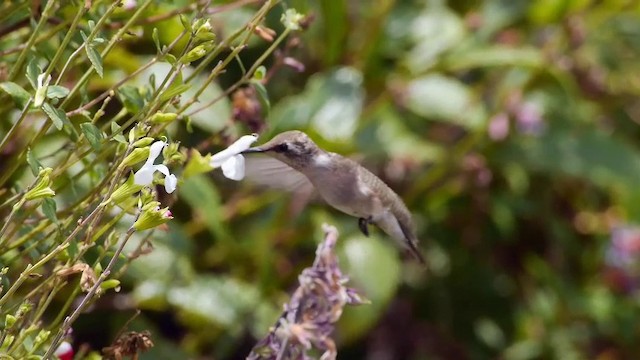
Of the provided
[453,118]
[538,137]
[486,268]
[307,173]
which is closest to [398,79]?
[453,118]

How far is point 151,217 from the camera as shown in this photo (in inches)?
39.8

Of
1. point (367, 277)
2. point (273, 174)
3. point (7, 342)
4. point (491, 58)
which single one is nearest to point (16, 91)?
point (7, 342)

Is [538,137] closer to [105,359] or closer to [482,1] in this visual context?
[482,1]

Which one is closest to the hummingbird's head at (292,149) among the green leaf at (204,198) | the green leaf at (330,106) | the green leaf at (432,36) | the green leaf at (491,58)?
the green leaf at (204,198)

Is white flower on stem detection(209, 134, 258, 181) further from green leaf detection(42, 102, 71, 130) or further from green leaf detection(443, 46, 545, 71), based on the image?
green leaf detection(443, 46, 545, 71)

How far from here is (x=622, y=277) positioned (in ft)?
10.7

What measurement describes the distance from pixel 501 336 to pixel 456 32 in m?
0.86

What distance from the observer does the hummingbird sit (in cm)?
144

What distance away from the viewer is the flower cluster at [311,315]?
48.5 inches

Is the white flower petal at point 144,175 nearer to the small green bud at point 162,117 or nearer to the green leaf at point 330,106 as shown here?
the small green bud at point 162,117

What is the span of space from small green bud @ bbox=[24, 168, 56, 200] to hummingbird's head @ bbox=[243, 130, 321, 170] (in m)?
0.36

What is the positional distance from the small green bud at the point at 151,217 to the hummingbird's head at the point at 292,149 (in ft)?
→ 1.13

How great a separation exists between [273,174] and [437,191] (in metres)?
1.30

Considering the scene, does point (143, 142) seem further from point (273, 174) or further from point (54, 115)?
point (273, 174)
